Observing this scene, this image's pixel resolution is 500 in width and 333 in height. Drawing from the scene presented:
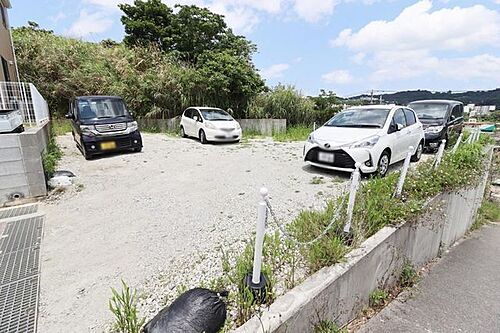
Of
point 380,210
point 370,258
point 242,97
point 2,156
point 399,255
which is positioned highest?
point 242,97

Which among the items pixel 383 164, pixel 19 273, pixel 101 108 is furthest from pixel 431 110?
pixel 19 273

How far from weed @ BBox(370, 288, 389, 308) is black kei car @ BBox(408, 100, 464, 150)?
6936 millimetres

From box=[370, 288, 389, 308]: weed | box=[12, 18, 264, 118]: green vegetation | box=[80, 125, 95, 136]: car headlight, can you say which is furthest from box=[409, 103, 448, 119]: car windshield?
box=[80, 125, 95, 136]: car headlight

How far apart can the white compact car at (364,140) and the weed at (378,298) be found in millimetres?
2651

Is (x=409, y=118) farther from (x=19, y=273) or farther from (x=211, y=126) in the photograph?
(x=19, y=273)

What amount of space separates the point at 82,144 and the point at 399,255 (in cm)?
716

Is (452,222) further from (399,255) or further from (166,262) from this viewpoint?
(166,262)

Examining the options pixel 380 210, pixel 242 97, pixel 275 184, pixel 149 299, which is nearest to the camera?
pixel 149 299

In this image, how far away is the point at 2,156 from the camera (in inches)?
161

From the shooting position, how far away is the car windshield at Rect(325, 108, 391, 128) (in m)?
5.67

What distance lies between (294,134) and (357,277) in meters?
9.89

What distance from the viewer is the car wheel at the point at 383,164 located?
17.5 ft

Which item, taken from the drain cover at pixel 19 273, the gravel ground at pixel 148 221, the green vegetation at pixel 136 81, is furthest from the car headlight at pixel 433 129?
the drain cover at pixel 19 273

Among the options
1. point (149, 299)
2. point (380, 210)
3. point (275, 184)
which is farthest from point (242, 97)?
point (149, 299)
